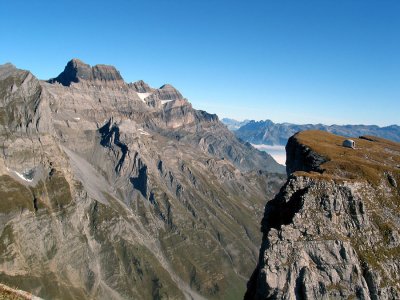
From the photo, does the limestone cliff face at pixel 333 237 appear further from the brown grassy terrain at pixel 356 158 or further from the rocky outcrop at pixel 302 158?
the rocky outcrop at pixel 302 158

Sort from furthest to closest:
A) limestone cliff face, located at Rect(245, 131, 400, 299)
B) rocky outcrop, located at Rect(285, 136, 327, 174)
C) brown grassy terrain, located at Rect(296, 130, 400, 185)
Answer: rocky outcrop, located at Rect(285, 136, 327, 174)
brown grassy terrain, located at Rect(296, 130, 400, 185)
limestone cliff face, located at Rect(245, 131, 400, 299)

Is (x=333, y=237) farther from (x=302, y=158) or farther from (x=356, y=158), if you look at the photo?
(x=302, y=158)

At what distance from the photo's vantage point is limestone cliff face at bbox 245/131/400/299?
313ft

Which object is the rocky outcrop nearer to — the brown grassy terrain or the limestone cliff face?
the brown grassy terrain

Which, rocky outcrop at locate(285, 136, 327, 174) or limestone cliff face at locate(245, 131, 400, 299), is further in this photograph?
rocky outcrop at locate(285, 136, 327, 174)

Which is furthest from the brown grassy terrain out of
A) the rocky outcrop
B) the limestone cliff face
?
the rocky outcrop

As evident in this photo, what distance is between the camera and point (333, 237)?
101 m

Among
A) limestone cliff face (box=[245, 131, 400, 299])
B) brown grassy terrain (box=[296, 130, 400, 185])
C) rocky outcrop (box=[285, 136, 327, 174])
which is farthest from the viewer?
rocky outcrop (box=[285, 136, 327, 174])

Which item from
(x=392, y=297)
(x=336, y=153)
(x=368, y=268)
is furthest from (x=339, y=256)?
(x=336, y=153)

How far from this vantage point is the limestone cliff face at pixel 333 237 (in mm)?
95250

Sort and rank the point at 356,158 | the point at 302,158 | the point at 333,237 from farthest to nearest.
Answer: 1. the point at 302,158
2. the point at 356,158
3. the point at 333,237

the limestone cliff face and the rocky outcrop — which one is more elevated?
the rocky outcrop

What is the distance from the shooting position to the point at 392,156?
158 meters

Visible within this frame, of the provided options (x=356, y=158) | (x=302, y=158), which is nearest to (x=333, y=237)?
(x=356, y=158)
